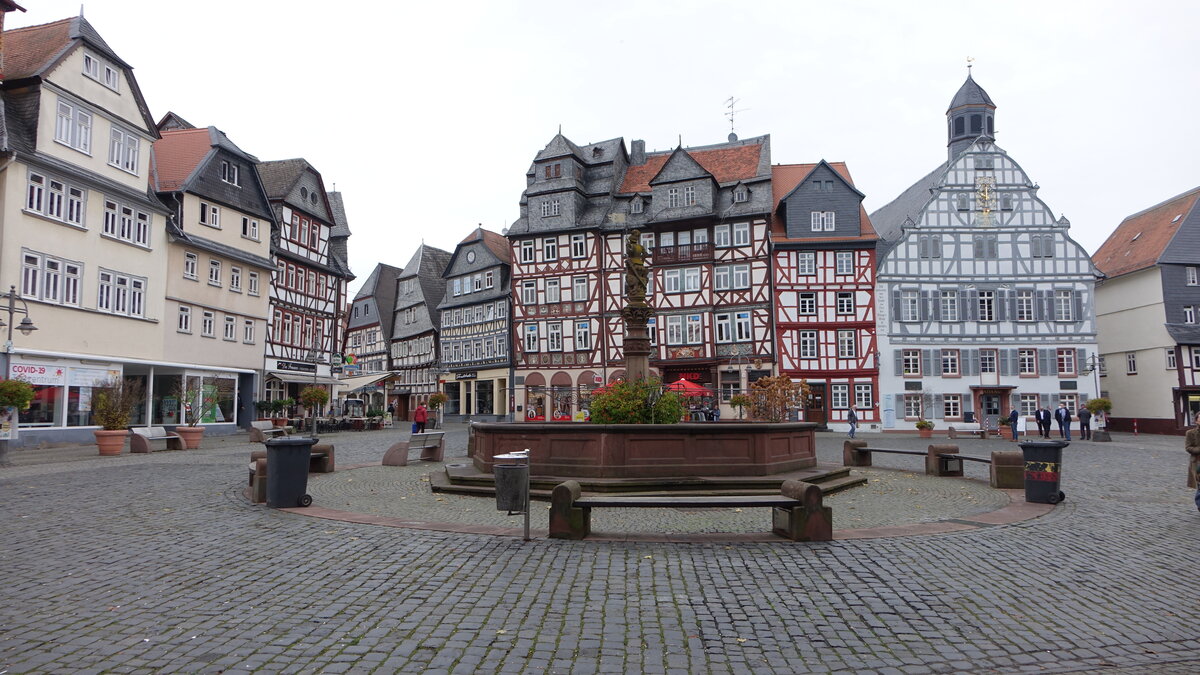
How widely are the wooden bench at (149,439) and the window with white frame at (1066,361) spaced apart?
128ft

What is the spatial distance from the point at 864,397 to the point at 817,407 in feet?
7.80

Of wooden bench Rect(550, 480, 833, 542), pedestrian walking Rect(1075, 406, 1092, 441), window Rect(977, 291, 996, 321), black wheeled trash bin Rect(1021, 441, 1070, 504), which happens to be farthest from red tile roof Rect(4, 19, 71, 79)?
pedestrian walking Rect(1075, 406, 1092, 441)

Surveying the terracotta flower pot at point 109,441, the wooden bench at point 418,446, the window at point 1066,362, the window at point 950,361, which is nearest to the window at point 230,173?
the terracotta flower pot at point 109,441

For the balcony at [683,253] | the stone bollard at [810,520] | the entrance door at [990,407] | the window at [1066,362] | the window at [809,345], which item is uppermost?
the balcony at [683,253]

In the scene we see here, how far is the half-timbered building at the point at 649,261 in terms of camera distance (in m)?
40.6

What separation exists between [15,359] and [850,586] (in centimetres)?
2549

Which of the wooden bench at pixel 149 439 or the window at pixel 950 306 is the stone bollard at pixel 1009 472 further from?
the window at pixel 950 306

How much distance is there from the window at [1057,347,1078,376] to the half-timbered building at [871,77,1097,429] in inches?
2.0

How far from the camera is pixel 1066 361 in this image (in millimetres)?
38312

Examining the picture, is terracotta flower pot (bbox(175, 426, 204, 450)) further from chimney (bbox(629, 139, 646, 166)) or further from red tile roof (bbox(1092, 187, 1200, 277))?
red tile roof (bbox(1092, 187, 1200, 277))

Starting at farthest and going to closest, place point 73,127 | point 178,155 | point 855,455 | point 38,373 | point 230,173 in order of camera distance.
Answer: point 230,173 < point 178,155 < point 73,127 < point 38,373 < point 855,455

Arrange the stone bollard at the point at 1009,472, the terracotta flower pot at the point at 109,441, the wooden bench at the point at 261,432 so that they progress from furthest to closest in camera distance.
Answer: the wooden bench at the point at 261,432, the terracotta flower pot at the point at 109,441, the stone bollard at the point at 1009,472

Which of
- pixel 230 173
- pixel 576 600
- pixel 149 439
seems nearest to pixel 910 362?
pixel 149 439

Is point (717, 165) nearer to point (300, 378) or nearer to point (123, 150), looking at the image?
point (300, 378)
